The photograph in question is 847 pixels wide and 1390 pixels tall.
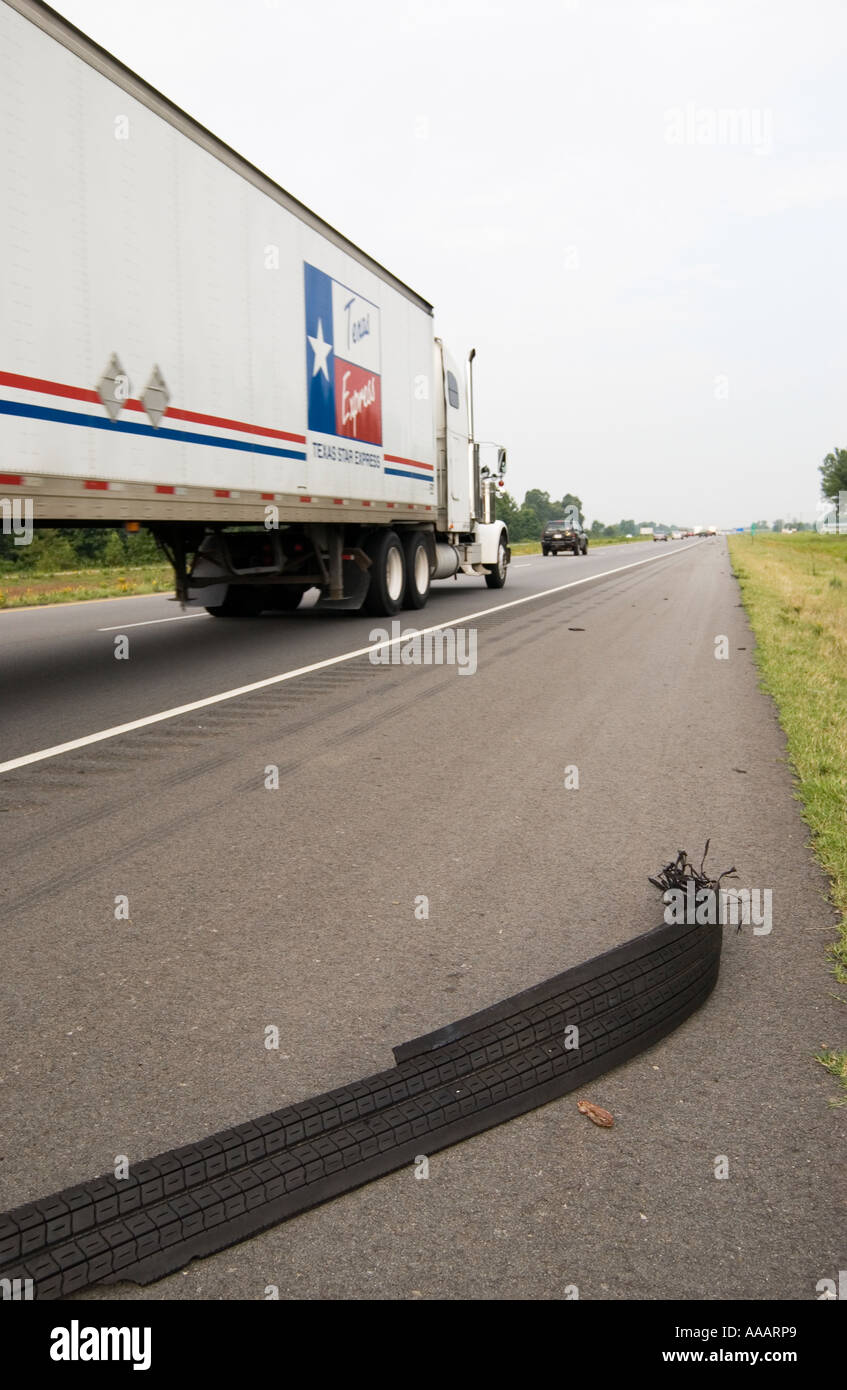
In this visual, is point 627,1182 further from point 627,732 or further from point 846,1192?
point 627,732

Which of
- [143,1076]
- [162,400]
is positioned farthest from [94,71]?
[143,1076]

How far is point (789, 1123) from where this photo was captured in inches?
113

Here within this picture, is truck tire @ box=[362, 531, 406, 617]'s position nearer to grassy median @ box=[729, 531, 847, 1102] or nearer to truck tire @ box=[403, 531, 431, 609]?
truck tire @ box=[403, 531, 431, 609]

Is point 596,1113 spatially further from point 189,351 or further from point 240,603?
point 240,603

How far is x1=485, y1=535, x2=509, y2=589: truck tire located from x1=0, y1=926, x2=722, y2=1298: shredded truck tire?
19.2 m

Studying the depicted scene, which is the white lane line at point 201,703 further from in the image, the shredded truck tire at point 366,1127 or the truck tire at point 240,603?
the shredded truck tire at point 366,1127

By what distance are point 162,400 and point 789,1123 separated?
8150 millimetres

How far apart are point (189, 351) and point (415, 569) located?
25.0 ft

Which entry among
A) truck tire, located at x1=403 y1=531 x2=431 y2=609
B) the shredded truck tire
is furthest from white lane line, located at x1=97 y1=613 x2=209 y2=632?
the shredded truck tire

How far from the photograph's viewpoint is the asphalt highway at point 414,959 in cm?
245

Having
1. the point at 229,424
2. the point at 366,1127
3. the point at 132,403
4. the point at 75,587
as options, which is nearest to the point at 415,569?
the point at 229,424

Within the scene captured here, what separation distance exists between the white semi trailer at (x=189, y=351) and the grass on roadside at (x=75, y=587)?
610 centimetres

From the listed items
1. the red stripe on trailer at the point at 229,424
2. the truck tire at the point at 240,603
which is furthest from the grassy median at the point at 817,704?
the truck tire at the point at 240,603

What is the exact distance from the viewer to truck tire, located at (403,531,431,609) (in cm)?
1723
